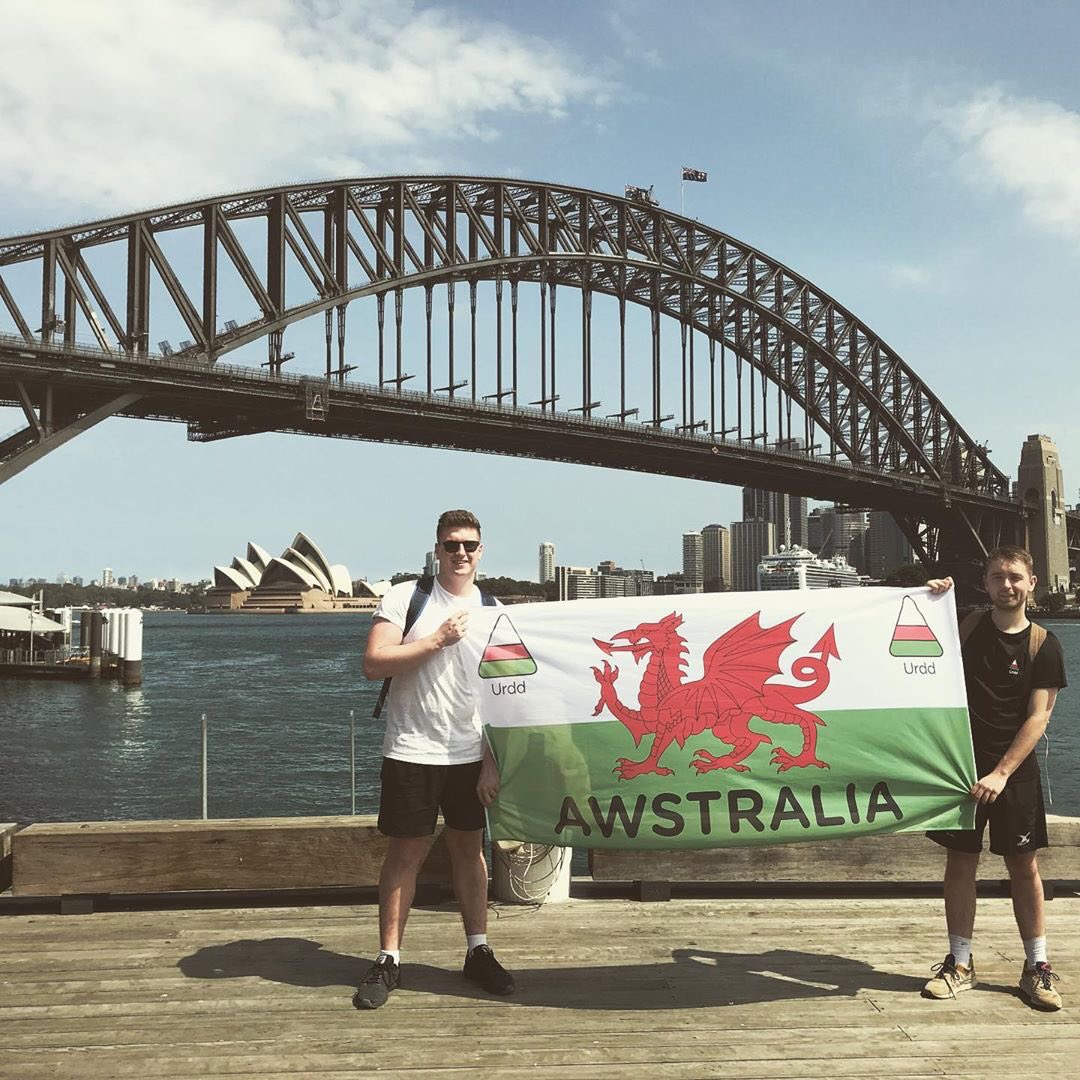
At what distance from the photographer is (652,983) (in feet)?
12.6

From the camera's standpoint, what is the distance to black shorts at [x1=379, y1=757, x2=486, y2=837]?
12.6 ft

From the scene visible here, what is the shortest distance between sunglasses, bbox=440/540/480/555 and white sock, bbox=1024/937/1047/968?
230cm

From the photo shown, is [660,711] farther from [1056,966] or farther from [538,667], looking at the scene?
[1056,966]

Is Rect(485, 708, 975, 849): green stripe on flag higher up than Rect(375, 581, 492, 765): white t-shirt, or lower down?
lower down

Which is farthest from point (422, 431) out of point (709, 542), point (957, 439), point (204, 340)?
point (709, 542)

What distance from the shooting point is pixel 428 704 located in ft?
12.8

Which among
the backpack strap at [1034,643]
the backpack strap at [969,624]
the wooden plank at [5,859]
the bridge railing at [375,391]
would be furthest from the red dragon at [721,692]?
the bridge railing at [375,391]

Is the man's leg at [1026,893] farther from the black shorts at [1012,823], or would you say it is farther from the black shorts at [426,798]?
the black shorts at [426,798]

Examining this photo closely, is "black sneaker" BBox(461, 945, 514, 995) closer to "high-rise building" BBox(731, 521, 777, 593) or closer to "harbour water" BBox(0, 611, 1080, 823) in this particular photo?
"harbour water" BBox(0, 611, 1080, 823)

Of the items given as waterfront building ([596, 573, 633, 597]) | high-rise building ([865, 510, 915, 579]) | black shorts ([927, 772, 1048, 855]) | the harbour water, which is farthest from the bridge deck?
high-rise building ([865, 510, 915, 579])

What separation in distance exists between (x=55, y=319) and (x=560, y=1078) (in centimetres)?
3514

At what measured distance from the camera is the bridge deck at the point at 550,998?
3234mm

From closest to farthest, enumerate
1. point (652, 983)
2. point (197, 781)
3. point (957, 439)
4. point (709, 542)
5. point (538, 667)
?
1. point (652, 983)
2. point (538, 667)
3. point (197, 781)
4. point (957, 439)
5. point (709, 542)

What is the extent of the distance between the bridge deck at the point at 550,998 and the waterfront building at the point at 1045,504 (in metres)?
84.0
